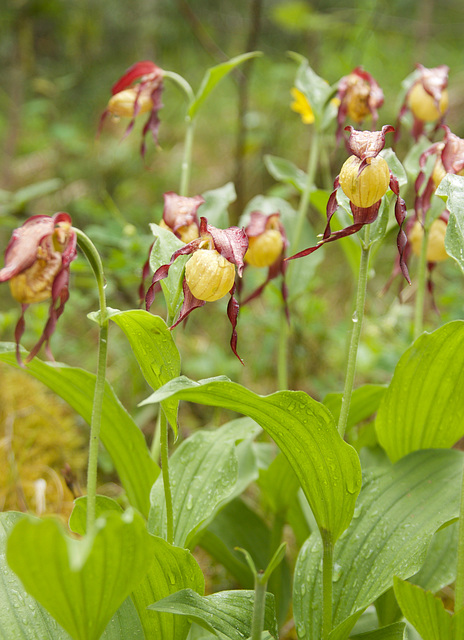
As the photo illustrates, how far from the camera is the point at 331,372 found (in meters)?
2.00

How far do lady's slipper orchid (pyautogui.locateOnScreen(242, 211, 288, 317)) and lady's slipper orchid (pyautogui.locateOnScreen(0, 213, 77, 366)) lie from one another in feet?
1.51

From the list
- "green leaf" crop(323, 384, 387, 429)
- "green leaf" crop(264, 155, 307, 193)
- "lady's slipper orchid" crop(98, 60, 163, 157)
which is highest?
"lady's slipper orchid" crop(98, 60, 163, 157)

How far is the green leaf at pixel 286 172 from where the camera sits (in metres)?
1.22

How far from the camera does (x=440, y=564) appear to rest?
881 millimetres

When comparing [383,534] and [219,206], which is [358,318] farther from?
[219,206]

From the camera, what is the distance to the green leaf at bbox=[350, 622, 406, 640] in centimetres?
71

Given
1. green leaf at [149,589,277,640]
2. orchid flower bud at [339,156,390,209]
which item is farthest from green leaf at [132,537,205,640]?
orchid flower bud at [339,156,390,209]

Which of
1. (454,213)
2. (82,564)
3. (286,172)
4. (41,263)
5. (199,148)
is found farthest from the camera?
(199,148)

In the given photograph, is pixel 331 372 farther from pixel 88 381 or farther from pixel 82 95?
pixel 82 95

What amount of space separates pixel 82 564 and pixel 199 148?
152 inches

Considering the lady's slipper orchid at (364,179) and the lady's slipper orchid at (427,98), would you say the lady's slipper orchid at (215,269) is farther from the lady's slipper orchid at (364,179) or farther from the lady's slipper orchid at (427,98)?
the lady's slipper orchid at (427,98)

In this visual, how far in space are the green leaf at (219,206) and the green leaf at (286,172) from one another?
0.53 feet

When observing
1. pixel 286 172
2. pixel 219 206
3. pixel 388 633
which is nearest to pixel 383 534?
pixel 388 633

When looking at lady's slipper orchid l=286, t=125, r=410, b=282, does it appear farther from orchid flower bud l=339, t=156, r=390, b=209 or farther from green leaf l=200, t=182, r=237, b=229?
green leaf l=200, t=182, r=237, b=229
